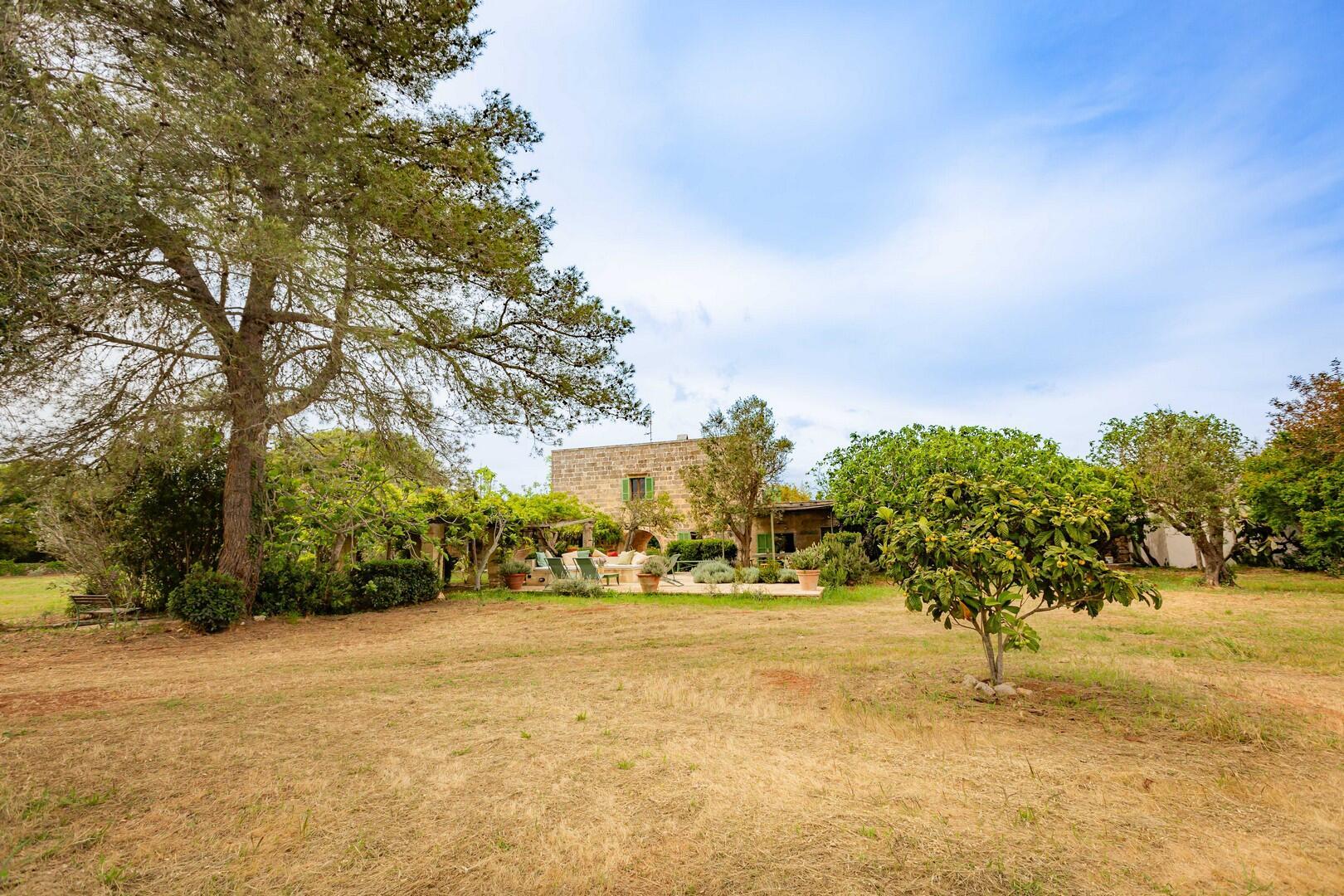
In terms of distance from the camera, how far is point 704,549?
20.5 meters

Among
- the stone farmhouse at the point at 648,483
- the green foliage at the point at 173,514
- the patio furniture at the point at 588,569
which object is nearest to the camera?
the green foliage at the point at 173,514

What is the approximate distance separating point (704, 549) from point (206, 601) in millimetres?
13870

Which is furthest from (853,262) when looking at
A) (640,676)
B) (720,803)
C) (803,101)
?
(720,803)

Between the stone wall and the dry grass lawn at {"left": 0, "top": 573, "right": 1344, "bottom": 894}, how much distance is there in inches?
692

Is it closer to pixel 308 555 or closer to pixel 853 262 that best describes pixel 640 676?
pixel 853 262

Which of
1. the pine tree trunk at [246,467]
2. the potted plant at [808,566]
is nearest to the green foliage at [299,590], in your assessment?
the pine tree trunk at [246,467]

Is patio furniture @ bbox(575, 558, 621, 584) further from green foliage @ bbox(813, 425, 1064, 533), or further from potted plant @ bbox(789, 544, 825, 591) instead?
green foliage @ bbox(813, 425, 1064, 533)

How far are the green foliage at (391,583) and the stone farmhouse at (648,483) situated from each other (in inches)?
440

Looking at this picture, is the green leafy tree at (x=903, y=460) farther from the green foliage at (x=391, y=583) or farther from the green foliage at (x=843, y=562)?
the green foliage at (x=391, y=583)

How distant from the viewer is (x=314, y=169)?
245 inches

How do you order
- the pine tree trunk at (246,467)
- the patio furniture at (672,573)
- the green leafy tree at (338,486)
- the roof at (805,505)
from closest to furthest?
the pine tree trunk at (246,467) → the green leafy tree at (338,486) → the patio furniture at (672,573) → the roof at (805,505)

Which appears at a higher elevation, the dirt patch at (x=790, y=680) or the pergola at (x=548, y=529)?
the pergola at (x=548, y=529)

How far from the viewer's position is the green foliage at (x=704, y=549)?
2011 centimetres

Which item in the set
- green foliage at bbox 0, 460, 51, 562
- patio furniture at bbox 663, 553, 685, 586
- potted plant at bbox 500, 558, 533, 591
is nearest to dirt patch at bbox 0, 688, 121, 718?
green foliage at bbox 0, 460, 51, 562
